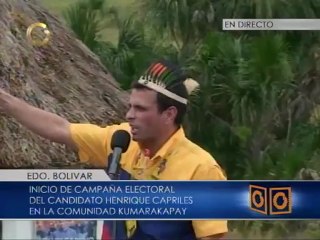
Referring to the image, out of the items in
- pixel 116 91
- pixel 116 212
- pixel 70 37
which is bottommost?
pixel 116 212

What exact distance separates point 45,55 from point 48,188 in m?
0.48

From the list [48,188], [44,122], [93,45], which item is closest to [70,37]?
[93,45]

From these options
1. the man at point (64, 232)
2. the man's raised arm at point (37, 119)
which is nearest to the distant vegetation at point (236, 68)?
the man's raised arm at point (37, 119)

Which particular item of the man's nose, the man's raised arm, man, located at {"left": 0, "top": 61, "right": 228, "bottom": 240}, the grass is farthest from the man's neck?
the grass

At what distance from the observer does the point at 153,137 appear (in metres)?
3.04

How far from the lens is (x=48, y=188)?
119 inches

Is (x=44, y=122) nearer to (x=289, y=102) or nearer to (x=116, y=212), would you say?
(x=116, y=212)

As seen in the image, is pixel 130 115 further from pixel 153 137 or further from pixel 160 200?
pixel 160 200

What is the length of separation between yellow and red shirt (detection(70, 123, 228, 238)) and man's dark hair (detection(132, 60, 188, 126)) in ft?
0.29

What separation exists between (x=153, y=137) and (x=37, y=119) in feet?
1.40

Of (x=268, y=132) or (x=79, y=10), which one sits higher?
(x=79, y=10)
